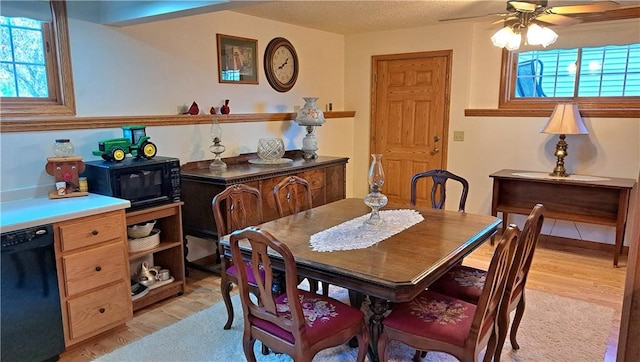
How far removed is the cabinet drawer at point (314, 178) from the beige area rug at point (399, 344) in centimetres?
141

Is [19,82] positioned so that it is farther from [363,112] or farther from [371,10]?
[363,112]

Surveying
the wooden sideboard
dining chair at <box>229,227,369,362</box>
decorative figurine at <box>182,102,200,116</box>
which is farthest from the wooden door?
dining chair at <box>229,227,369,362</box>

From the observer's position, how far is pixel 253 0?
2434 millimetres

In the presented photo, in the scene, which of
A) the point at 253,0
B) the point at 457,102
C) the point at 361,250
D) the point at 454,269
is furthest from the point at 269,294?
the point at 457,102

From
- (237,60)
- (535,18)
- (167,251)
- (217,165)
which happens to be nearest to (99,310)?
(167,251)

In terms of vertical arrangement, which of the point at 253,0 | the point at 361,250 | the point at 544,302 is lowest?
the point at 544,302

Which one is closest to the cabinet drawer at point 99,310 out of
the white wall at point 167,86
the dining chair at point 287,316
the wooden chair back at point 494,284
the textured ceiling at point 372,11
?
the white wall at point 167,86

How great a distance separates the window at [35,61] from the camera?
2.76m

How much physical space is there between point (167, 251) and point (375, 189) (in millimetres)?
1738

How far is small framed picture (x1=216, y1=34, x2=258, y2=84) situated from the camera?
3973 mm

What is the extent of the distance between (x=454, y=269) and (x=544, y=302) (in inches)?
41.9

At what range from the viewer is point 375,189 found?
2443mm

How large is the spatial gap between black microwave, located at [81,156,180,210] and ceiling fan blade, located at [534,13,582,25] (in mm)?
2777

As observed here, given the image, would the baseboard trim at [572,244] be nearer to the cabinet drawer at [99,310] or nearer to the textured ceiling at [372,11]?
the textured ceiling at [372,11]
